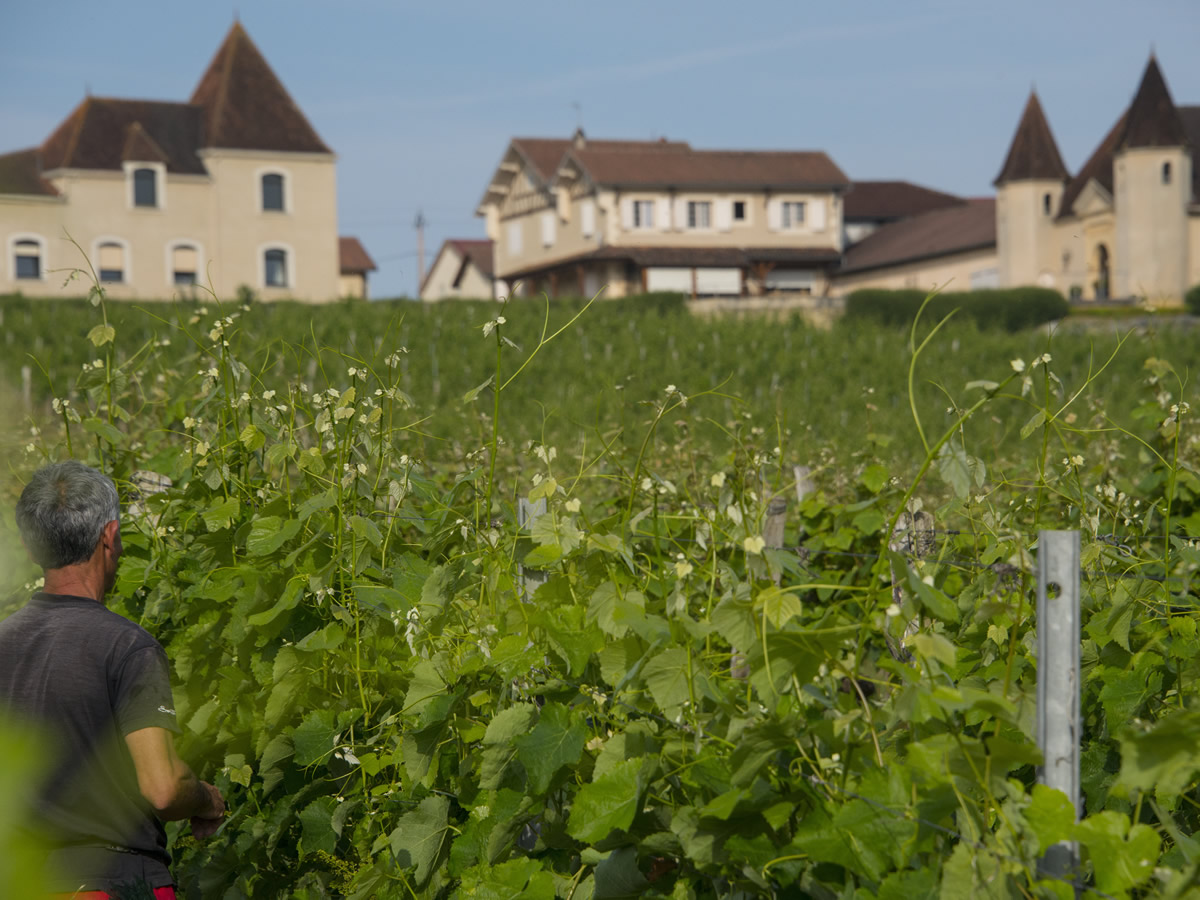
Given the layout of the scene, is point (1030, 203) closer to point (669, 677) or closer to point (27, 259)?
point (27, 259)

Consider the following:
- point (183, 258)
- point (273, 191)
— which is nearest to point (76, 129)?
point (183, 258)

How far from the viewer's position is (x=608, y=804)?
2.02 m

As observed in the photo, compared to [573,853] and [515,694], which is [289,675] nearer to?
[515,694]

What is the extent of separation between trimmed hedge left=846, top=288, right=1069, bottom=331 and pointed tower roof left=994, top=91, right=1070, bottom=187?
557 inches

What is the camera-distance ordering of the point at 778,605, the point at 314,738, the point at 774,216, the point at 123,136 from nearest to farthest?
the point at 778,605 < the point at 314,738 < the point at 123,136 < the point at 774,216

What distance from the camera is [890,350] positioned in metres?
26.7

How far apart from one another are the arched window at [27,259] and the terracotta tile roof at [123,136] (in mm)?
2960

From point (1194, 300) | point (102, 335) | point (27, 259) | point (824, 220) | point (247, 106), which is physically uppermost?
point (247, 106)

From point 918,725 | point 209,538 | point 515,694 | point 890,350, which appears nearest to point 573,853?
point 515,694

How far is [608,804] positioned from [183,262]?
147ft

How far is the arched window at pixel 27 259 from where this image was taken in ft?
138

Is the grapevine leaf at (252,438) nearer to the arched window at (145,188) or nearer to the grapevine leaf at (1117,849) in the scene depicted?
the grapevine leaf at (1117,849)

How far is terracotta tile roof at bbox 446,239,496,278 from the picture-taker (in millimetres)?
69750

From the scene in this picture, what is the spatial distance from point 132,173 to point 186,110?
4530 millimetres
